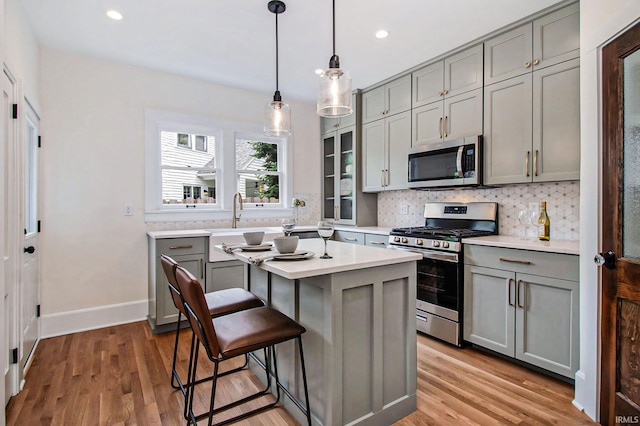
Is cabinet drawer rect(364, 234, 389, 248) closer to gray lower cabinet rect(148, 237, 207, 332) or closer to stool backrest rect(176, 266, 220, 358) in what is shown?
gray lower cabinet rect(148, 237, 207, 332)

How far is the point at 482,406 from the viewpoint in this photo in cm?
202

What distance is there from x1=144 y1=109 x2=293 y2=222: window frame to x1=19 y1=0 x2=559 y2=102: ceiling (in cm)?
55

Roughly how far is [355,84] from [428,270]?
7.83 feet

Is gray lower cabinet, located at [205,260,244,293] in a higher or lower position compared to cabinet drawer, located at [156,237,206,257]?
lower

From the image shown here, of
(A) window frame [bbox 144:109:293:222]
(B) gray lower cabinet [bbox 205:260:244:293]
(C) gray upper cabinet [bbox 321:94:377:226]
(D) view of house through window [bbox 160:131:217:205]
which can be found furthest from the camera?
(C) gray upper cabinet [bbox 321:94:377:226]

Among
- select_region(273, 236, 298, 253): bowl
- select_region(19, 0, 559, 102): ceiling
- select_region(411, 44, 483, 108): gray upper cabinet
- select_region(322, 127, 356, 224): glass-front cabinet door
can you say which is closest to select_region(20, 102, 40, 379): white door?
select_region(19, 0, 559, 102): ceiling

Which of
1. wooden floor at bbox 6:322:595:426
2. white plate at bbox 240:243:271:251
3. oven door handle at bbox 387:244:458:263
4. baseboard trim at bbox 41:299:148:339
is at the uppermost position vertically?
white plate at bbox 240:243:271:251

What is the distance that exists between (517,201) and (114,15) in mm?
3644

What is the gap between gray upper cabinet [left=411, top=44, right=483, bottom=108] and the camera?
3021mm

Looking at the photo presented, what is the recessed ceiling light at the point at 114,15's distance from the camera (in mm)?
2543

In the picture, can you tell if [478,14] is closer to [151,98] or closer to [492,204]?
[492,204]

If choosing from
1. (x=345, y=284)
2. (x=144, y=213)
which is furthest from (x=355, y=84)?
(x=345, y=284)

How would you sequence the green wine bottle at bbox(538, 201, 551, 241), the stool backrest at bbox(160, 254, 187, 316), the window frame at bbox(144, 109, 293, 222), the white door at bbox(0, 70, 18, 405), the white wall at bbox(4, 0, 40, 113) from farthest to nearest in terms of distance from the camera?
1. the window frame at bbox(144, 109, 293, 222)
2. the green wine bottle at bbox(538, 201, 551, 241)
3. the white wall at bbox(4, 0, 40, 113)
4. the white door at bbox(0, 70, 18, 405)
5. the stool backrest at bbox(160, 254, 187, 316)

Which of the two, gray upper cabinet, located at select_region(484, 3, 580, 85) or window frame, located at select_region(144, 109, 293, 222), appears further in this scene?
window frame, located at select_region(144, 109, 293, 222)
